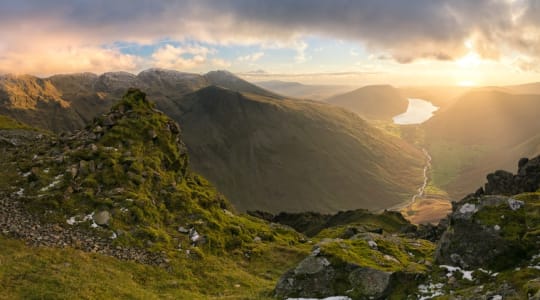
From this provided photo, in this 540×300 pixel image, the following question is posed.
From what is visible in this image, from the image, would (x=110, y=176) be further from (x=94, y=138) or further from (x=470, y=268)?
(x=470, y=268)

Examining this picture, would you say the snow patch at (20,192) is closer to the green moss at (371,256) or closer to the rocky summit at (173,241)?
the rocky summit at (173,241)

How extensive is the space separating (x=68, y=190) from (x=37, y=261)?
15.3 metres

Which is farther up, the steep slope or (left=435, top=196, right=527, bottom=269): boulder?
(left=435, top=196, right=527, bottom=269): boulder

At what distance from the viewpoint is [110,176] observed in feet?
173

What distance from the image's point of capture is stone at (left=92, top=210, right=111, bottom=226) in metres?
44.3

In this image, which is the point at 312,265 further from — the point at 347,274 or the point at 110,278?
the point at 110,278

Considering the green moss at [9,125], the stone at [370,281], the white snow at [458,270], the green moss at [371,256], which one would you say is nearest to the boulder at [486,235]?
the white snow at [458,270]

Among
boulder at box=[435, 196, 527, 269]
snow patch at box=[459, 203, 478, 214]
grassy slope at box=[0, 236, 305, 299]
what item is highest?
snow patch at box=[459, 203, 478, 214]

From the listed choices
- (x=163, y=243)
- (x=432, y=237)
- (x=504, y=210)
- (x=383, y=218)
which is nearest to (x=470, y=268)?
(x=504, y=210)

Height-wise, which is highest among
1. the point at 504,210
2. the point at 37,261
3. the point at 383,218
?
the point at 504,210

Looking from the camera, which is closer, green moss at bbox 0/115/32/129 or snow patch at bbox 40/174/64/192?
snow patch at bbox 40/174/64/192

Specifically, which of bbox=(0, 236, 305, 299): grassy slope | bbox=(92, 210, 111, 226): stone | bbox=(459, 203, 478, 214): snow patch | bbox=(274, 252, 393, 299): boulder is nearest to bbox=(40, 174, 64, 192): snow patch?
bbox=(92, 210, 111, 226): stone

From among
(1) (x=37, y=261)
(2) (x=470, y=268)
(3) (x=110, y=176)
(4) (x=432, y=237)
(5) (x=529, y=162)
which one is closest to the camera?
(2) (x=470, y=268)

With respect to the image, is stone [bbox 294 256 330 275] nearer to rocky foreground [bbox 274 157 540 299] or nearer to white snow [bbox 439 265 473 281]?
rocky foreground [bbox 274 157 540 299]
